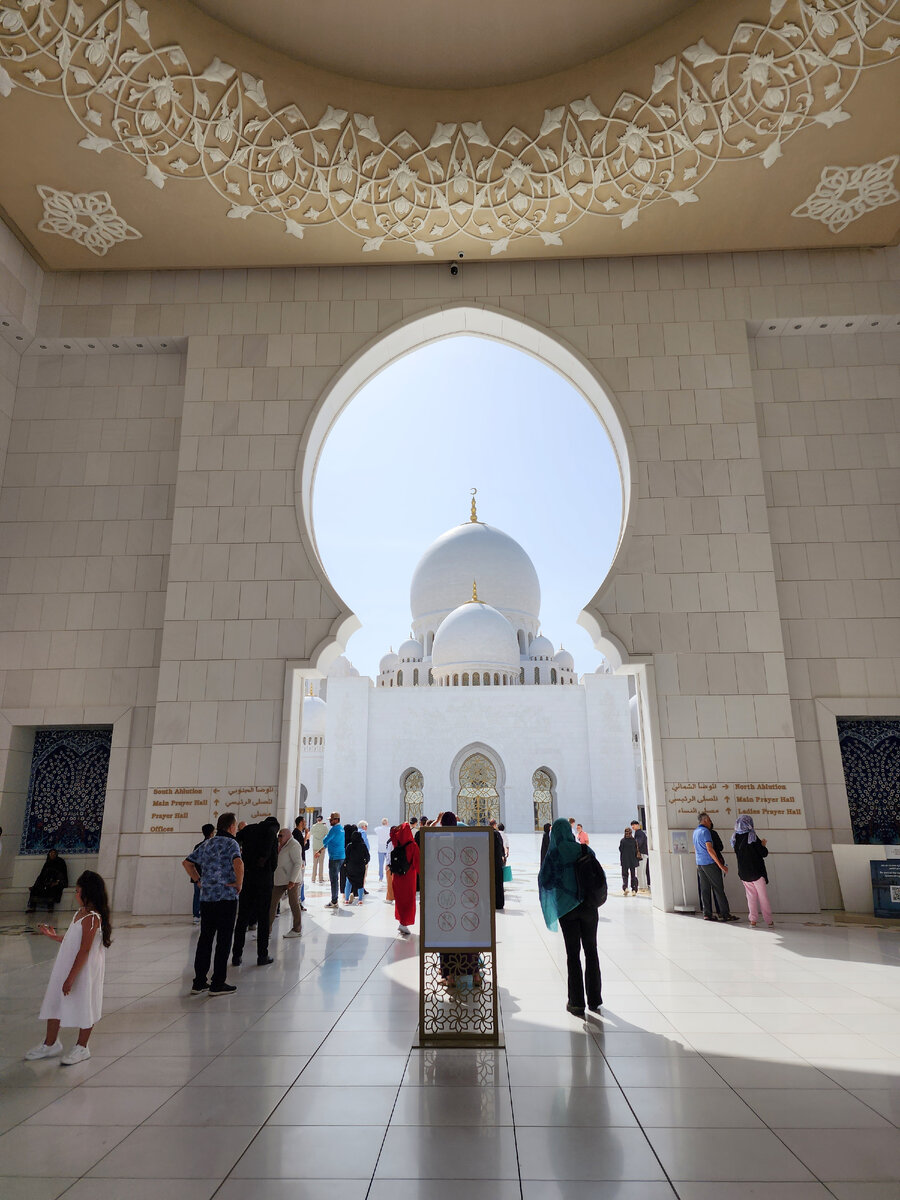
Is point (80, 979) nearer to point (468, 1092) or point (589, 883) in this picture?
point (468, 1092)

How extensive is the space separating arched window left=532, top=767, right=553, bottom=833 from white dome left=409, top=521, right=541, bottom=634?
728 centimetres

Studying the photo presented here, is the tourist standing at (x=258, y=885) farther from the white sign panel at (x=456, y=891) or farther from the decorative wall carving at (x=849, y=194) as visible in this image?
the decorative wall carving at (x=849, y=194)

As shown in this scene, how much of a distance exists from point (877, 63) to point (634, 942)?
7.68 metres

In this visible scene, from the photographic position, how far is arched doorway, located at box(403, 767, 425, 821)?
22.0 meters

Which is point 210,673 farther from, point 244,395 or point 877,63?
point 877,63

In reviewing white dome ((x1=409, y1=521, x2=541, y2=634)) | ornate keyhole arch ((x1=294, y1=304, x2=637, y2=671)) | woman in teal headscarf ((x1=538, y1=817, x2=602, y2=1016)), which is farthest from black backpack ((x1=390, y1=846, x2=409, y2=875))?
white dome ((x1=409, y1=521, x2=541, y2=634))

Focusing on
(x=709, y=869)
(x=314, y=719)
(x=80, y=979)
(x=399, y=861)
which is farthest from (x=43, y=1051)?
(x=314, y=719)

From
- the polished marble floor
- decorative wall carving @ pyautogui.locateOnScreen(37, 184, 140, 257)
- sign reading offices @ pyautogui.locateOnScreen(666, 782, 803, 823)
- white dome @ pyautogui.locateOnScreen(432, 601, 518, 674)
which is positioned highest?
decorative wall carving @ pyautogui.locateOnScreen(37, 184, 140, 257)

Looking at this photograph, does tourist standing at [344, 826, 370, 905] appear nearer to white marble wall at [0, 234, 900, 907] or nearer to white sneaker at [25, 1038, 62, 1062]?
white marble wall at [0, 234, 900, 907]

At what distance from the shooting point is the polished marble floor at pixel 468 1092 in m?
2.15

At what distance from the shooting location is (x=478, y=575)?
2742cm

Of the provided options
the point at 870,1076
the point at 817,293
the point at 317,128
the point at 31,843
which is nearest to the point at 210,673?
the point at 31,843

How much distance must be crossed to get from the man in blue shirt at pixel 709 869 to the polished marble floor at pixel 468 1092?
186 centimetres

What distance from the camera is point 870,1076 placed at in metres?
2.92
